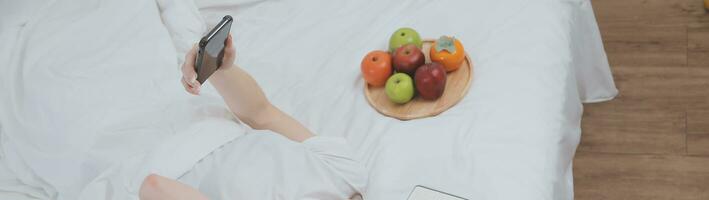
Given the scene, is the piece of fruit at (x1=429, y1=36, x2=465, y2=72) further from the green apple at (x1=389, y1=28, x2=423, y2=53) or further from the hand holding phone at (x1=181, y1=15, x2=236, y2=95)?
the hand holding phone at (x1=181, y1=15, x2=236, y2=95)

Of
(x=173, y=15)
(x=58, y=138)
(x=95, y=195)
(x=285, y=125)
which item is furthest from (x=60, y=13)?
(x=285, y=125)

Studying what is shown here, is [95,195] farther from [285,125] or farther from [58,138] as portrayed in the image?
[285,125]

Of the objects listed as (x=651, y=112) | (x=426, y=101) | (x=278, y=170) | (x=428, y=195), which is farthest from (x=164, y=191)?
(x=651, y=112)

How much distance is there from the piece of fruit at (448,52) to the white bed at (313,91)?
6cm

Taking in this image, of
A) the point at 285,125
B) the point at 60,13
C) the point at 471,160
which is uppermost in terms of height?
the point at 60,13

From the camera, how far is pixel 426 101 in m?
1.38

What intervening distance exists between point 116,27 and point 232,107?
408 mm

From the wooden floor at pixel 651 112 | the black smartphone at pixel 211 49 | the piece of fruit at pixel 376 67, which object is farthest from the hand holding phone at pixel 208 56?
the wooden floor at pixel 651 112

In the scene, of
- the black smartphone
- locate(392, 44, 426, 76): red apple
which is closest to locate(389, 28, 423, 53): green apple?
locate(392, 44, 426, 76): red apple

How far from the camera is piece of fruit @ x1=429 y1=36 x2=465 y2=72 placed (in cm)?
138

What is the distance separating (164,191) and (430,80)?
52cm

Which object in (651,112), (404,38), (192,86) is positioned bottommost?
(651,112)

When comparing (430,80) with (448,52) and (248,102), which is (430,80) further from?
(248,102)

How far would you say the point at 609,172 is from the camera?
1752mm
